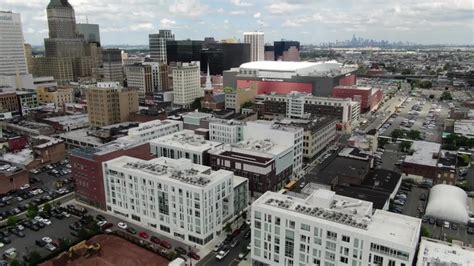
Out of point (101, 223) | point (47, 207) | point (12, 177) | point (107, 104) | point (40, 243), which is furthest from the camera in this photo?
point (107, 104)

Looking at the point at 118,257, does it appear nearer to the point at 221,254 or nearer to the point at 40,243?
the point at 40,243

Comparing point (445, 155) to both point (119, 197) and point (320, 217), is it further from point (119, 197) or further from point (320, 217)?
point (119, 197)

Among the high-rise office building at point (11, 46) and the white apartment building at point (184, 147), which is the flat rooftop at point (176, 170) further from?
the high-rise office building at point (11, 46)

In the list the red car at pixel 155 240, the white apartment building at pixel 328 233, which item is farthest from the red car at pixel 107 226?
the white apartment building at pixel 328 233

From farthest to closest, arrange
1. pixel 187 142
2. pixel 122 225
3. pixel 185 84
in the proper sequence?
pixel 185 84, pixel 187 142, pixel 122 225

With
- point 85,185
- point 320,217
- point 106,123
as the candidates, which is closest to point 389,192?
point 320,217

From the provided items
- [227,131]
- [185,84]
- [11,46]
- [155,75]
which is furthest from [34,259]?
[11,46]
